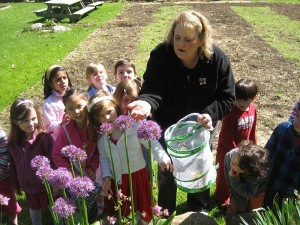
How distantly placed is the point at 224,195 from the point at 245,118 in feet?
2.59

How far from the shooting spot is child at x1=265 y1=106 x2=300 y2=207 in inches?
119

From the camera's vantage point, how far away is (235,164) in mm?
3043

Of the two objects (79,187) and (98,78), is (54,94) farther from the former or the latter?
(79,187)

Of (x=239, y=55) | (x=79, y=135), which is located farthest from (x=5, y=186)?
(x=239, y=55)

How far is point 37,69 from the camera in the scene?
8938 mm

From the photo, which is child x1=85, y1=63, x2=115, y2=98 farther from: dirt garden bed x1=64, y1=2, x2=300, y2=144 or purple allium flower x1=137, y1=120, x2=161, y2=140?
purple allium flower x1=137, y1=120, x2=161, y2=140

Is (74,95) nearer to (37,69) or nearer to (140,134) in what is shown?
(140,134)

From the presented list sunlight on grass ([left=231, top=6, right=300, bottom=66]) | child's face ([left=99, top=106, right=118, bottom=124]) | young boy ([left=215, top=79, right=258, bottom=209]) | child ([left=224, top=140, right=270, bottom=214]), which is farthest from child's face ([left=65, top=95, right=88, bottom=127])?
sunlight on grass ([left=231, top=6, right=300, bottom=66])

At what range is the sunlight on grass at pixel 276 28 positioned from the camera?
9863 mm

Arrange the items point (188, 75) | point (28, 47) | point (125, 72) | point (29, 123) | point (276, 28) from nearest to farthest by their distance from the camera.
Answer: point (188, 75)
point (29, 123)
point (125, 72)
point (28, 47)
point (276, 28)

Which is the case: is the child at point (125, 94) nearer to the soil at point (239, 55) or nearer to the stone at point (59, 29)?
the soil at point (239, 55)

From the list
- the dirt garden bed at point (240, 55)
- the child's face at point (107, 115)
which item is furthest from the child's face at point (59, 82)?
the dirt garden bed at point (240, 55)

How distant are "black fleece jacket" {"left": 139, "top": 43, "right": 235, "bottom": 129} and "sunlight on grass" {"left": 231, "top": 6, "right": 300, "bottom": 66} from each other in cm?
605

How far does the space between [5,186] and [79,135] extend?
0.85 meters
